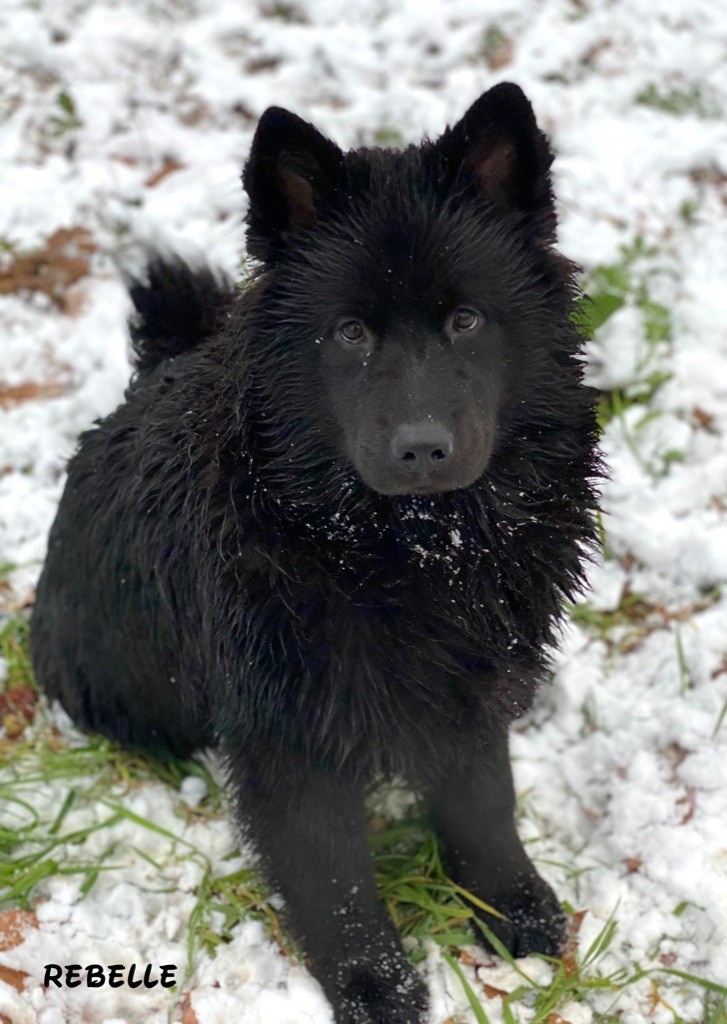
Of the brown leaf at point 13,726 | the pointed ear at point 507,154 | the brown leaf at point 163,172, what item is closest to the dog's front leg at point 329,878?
the brown leaf at point 13,726

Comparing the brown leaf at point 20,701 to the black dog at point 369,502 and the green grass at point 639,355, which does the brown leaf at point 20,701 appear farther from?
the green grass at point 639,355

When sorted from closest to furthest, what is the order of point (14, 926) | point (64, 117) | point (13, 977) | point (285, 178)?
1. point (285, 178)
2. point (13, 977)
3. point (14, 926)
4. point (64, 117)

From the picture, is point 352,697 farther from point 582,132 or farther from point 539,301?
point 582,132

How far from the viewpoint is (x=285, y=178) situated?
209 cm

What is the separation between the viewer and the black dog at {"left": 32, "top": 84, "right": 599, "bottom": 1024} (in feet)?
6.72

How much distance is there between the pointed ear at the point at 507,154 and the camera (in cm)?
203

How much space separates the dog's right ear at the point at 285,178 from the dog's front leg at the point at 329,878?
1.15 metres

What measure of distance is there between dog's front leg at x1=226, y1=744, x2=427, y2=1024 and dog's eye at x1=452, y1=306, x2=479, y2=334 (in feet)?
3.34

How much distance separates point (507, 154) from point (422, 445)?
65 cm

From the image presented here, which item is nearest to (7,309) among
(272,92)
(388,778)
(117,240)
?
(117,240)

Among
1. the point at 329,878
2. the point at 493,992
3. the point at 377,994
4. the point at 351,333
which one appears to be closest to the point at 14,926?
Result: the point at 329,878

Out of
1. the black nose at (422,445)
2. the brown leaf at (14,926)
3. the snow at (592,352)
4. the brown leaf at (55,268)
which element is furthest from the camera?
the brown leaf at (55,268)

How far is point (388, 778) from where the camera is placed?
7.98ft

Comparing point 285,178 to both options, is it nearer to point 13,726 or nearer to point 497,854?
point 497,854
